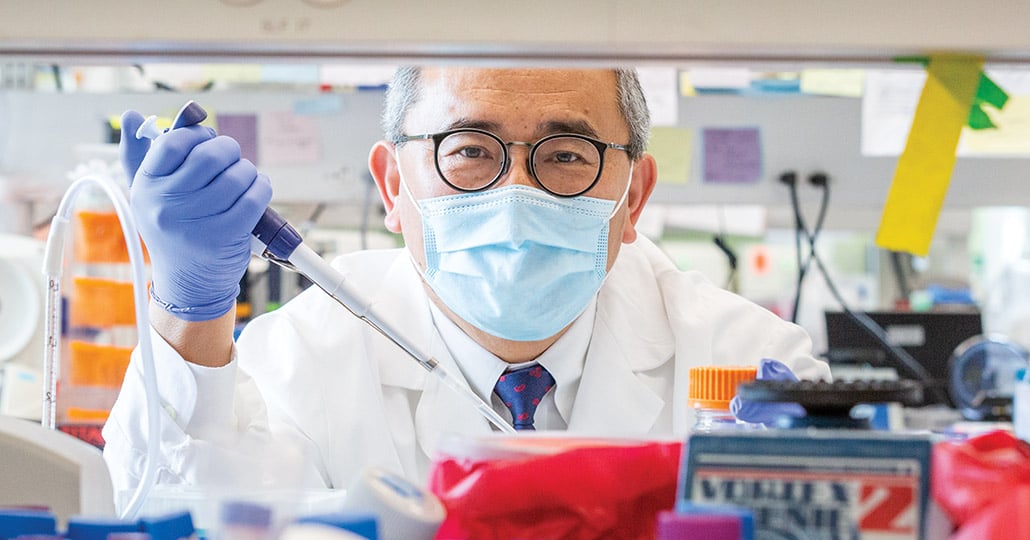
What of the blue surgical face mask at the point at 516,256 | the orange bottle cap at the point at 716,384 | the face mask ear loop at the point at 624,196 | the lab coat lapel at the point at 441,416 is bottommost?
the lab coat lapel at the point at 441,416

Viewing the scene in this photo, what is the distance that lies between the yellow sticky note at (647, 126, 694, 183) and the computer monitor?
734 millimetres

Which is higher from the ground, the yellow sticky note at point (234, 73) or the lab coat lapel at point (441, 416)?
the yellow sticky note at point (234, 73)

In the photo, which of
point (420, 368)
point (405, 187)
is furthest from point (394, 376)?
point (405, 187)

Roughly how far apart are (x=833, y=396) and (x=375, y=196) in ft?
5.54

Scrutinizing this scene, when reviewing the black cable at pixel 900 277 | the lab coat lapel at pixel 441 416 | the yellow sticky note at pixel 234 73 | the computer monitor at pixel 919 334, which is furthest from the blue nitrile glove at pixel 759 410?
the black cable at pixel 900 277

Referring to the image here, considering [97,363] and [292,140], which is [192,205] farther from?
[292,140]

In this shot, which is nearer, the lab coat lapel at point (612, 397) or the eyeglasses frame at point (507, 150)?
the eyeglasses frame at point (507, 150)

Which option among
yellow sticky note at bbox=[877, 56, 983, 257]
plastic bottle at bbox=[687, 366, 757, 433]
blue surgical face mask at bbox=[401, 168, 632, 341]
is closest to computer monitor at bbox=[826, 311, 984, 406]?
blue surgical face mask at bbox=[401, 168, 632, 341]

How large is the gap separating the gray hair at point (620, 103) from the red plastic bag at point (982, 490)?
0.90 metres

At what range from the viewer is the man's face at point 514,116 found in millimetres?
1340

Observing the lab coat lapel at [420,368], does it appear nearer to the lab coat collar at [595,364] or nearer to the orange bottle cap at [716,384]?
the lab coat collar at [595,364]

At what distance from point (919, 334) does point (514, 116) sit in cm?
169

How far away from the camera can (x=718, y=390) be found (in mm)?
840

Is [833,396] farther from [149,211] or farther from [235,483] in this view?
[149,211]
